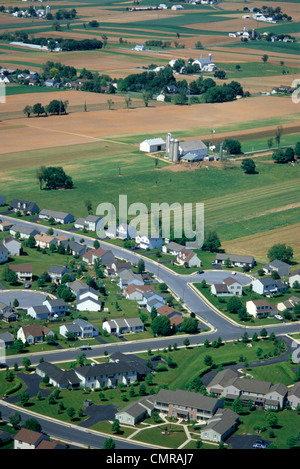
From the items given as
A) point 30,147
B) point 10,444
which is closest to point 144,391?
point 10,444

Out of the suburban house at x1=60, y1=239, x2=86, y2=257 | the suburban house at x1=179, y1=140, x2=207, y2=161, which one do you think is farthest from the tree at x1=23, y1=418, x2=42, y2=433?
the suburban house at x1=179, y1=140, x2=207, y2=161

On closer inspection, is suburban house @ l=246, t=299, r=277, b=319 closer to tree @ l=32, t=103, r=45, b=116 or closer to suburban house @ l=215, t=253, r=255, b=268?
suburban house @ l=215, t=253, r=255, b=268

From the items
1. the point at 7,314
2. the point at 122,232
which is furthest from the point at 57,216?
the point at 7,314

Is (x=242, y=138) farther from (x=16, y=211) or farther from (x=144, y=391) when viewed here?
(x=144, y=391)

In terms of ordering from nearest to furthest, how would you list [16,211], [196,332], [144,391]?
[144,391] → [196,332] → [16,211]

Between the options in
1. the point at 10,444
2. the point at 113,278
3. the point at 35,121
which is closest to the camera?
the point at 10,444

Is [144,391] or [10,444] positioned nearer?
[10,444]

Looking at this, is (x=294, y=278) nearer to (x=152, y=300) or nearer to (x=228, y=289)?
(x=228, y=289)

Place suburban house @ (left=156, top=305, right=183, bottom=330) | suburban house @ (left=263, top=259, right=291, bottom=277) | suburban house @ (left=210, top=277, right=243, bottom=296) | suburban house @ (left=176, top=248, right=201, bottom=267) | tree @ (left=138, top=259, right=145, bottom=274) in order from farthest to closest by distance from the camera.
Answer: suburban house @ (left=176, top=248, right=201, bottom=267) < suburban house @ (left=263, top=259, right=291, bottom=277) < tree @ (left=138, top=259, right=145, bottom=274) < suburban house @ (left=210, top=277, right=243, bottom=296) < suburban house @ (left=156, top=305, right=183, bottom=330)
